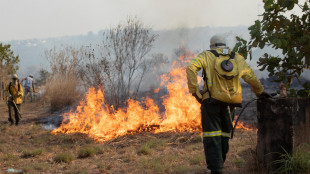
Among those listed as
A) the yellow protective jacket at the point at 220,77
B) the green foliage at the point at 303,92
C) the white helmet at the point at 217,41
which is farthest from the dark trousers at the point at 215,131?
the green foliage at the point at 303,92

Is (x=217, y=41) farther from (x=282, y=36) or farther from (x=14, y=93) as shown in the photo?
(x=14, y=93)

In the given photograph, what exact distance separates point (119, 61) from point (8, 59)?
46.7 feet

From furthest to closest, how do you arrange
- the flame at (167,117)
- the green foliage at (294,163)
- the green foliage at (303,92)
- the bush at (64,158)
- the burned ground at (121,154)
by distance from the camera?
the flame at (167,117) → the bush at (64,158) → the burned ground at (121,154) → the green foliage at (303,92) → the green foliage at (294,163)

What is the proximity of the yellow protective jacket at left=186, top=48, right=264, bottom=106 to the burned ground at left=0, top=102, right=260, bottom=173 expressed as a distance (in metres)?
0.74

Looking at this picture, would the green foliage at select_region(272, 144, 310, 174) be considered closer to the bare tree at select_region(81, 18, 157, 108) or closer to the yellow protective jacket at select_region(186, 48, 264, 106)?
the yellow protective jacket at select_region(186, 48, 264, 106)

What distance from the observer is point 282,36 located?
11.7ft

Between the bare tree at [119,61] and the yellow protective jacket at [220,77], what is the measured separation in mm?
4406

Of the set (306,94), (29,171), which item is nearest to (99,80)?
(29,171)

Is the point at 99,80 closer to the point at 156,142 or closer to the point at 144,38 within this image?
the point at 144,38

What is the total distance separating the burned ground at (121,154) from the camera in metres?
4.41

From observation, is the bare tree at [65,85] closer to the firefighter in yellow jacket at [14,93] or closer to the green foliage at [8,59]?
the firefighter in yellow jacket at [14,93]

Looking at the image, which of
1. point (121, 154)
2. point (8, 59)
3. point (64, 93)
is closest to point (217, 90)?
point (121, 154)

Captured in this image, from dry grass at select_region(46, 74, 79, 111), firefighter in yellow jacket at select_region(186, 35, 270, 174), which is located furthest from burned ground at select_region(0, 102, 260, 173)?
dry grass at select_region(46, 74, 79, 111)

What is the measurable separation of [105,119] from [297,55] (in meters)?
5.36
